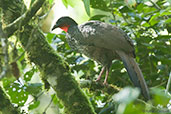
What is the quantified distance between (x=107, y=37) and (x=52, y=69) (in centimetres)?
96

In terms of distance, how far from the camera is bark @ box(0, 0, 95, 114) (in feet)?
9.45

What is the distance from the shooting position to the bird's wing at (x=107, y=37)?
11.6 ft

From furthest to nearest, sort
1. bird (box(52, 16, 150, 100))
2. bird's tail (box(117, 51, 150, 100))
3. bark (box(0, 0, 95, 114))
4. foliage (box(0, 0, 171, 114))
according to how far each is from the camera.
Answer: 1. bird (box(52, 16, 150, 100))
2. foliage (box(0, 0, 171, 114))
3. bird's tail (box(117, 51, 150, 100))
4. bark (box(0, 0, 95, 114))

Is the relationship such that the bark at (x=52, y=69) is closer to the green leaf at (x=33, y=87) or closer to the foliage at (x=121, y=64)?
the green leaf at (x=33, y=87)

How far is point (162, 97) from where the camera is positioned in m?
1.00

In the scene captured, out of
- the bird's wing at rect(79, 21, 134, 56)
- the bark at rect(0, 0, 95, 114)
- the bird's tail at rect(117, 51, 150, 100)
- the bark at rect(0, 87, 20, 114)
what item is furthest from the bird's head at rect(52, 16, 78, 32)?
the bark at rect(0, 87, 20, 114)

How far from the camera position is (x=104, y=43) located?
3580 millimetres

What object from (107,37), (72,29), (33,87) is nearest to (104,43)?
(107,37)

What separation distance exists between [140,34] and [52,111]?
215 centimetres

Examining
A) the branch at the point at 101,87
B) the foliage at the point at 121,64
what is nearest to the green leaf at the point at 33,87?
the foliage at the point at 121,64

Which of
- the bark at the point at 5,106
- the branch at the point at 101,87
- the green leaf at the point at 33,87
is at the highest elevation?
the bark at the point at 5,106

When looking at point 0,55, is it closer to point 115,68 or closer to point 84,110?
point 84,110

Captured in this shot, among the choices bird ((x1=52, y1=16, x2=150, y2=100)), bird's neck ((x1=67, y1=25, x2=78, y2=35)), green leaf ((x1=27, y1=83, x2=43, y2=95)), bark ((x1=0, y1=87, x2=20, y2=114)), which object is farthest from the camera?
bird's neck ((x1=67, y1=25, x2=78, y2=35))

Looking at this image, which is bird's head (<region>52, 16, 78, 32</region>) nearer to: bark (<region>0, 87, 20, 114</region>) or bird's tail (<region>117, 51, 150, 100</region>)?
bird's tail (<region>117, 51, 150, 100</region>)
